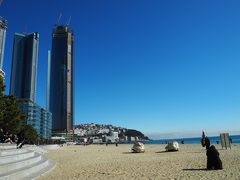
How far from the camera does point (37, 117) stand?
516 feet

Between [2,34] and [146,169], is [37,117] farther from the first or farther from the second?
[146,169]

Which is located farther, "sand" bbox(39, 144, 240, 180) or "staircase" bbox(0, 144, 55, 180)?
"sand" bbox(39, 144, 240, 180)

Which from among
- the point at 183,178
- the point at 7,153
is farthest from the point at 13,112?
the point at 183,178

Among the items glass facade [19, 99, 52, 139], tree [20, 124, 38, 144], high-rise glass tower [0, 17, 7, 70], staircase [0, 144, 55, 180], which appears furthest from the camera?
high-rise glass tower [0, 17, 7, 70]

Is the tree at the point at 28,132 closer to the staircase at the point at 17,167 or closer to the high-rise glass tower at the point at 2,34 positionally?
the staircase at the point at 17,167

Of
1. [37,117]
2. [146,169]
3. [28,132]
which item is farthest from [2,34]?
[146,169]

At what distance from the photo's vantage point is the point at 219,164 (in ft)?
50.9

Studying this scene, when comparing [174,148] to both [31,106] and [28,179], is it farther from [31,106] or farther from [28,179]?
[31,106]

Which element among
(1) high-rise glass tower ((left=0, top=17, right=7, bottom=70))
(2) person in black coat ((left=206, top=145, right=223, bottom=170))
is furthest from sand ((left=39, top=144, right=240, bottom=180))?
(1) high-rise glass tower ((left=0, top=17, right=7, bottom=70))

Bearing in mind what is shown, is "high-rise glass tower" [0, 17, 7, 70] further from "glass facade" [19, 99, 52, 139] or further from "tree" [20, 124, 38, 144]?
"tree" [20, 124, 38, 144]

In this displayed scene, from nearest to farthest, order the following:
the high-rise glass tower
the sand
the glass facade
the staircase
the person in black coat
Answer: the staircase, the sand, the person in black coat, the glass facade, the high-rise glass tower

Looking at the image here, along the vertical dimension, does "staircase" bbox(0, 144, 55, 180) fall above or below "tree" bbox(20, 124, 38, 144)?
below

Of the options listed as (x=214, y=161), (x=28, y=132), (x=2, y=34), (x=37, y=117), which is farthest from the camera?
(x=2, y=34)

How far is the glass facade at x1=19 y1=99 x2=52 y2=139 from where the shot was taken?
147m
